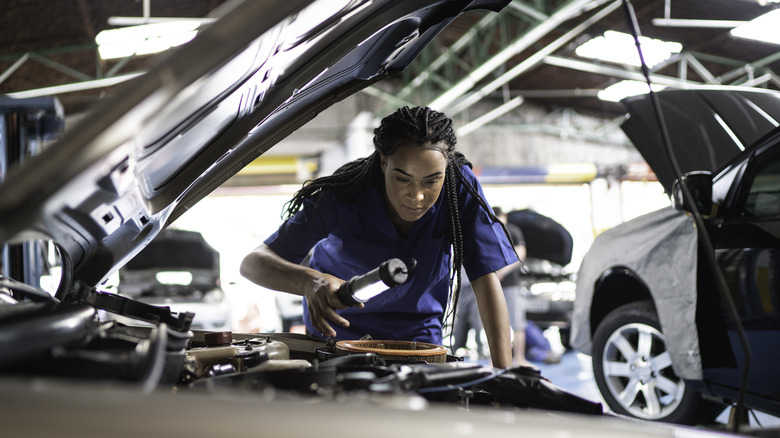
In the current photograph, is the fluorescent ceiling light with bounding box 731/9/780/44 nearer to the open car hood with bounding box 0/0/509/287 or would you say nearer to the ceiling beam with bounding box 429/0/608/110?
the ceiling beam with bounding box 429/0/608/110

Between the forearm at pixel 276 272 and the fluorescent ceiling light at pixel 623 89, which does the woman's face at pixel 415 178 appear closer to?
the forearm at pixel 276 272

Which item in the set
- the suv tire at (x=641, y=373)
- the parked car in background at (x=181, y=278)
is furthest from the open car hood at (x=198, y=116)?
the parked car in background at (x=181, y=278)

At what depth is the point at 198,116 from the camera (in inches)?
41.8

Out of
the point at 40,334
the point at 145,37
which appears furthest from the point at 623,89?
the point at 40,334

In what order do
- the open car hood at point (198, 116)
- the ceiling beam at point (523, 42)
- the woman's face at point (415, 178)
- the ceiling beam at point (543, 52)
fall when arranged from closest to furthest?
the open car hood at point (198, 116)
the woman's face at point (415, 178)
the ceiling beam at point (523, 42)
the ceiling beam at point (543, 52)

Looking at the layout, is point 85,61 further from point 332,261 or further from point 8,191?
point 8,191

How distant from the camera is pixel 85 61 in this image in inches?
387

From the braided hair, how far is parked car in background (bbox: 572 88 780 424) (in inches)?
34.2

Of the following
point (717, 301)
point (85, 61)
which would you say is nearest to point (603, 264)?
point (717, 301)

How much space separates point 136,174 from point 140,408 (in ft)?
1.61

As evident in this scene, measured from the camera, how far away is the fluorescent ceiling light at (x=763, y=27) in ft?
22.4

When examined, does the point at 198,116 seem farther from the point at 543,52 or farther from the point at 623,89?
the point at 623,89

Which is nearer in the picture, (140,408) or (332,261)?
(140,408)

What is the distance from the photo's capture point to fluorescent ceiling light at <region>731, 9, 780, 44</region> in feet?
22.4
